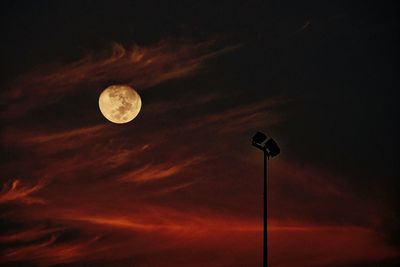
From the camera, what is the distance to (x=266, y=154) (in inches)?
635

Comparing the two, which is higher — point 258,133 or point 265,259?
point 258,133

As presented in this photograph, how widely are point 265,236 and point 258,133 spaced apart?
147 inches

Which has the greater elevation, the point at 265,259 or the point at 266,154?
the point at 266,154

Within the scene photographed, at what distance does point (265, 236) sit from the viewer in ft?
53.3

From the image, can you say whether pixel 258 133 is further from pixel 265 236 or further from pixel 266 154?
pixel 265 236

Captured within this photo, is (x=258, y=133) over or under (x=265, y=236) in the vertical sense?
over

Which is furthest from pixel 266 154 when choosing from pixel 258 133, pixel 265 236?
pixel 265 236

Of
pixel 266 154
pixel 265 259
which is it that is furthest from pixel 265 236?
pixel 266 154

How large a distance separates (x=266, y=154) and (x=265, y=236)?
2.95 m

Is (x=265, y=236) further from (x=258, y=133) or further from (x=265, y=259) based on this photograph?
(x=258, y=133)

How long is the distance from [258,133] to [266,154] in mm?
856

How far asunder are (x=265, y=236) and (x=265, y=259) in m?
0.86

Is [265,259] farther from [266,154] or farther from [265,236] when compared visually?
[266,154]
